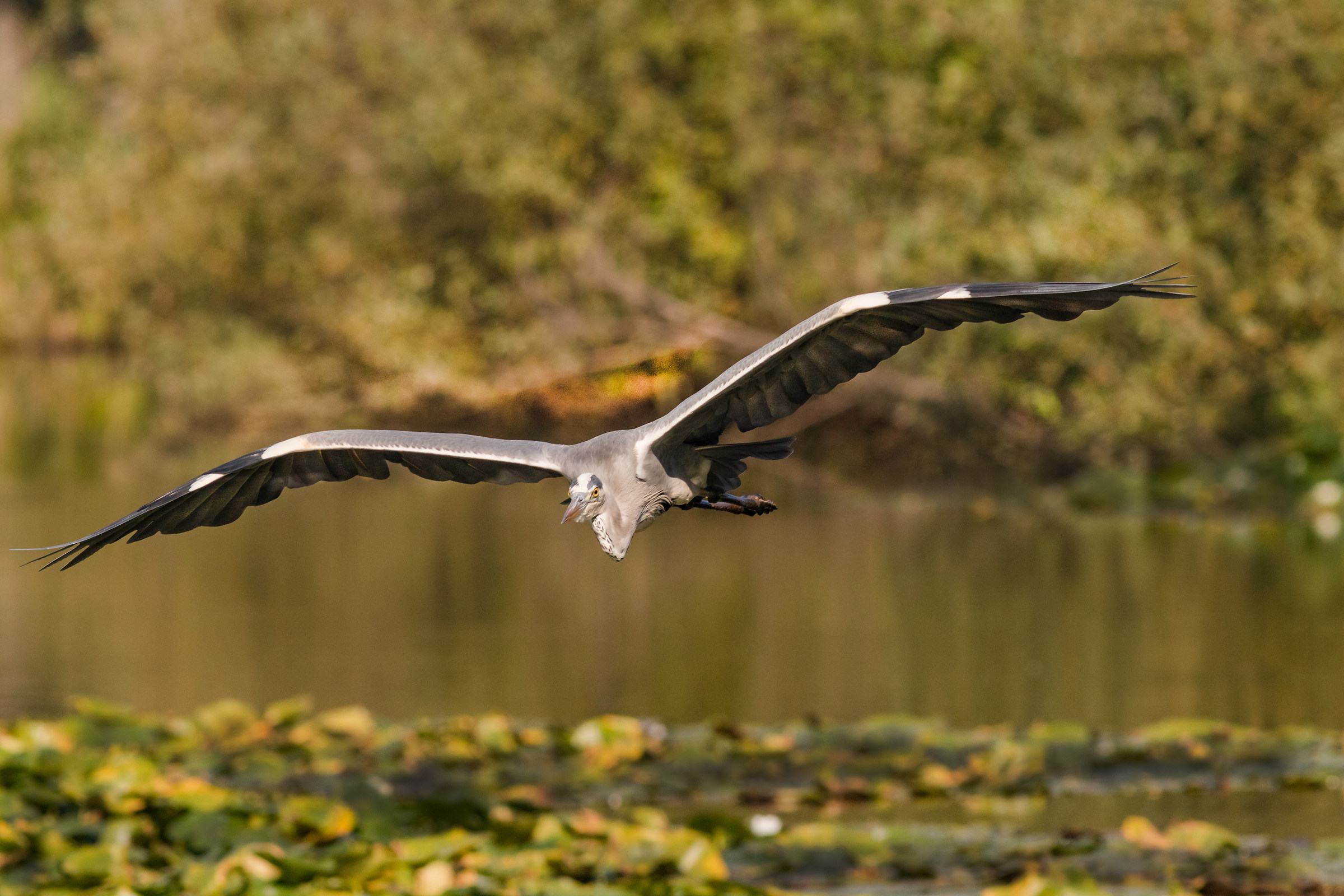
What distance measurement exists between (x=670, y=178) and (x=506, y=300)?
2427 mm

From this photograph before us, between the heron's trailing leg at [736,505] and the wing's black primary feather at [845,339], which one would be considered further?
the heron's trailing leg at [736,505]

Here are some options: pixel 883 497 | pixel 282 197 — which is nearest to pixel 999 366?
pixel 883 497

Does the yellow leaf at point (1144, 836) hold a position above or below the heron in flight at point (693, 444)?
below

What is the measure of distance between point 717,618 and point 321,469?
10451 mm

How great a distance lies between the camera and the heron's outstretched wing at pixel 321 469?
3020 millimetres

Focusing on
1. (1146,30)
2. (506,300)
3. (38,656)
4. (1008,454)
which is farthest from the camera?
(506,300)

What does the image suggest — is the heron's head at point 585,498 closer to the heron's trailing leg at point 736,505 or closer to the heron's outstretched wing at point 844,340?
the heron's outstretched wing at point 844,340

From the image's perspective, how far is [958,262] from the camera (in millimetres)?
17141

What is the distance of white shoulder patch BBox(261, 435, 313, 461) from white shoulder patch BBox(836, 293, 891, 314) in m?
1.08

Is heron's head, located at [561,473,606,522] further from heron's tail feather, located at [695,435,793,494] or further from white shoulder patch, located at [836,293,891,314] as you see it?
white shoulder patch, located at [836,293,891,314]

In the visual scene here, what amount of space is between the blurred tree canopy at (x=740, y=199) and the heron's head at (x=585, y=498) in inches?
536

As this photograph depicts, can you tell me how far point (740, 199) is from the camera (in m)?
19.9

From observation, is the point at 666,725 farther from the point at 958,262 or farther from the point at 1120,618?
the point at 958,262

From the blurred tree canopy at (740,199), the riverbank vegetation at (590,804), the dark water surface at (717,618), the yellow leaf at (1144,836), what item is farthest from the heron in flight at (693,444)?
the blurred tree canopy at (740,199)
